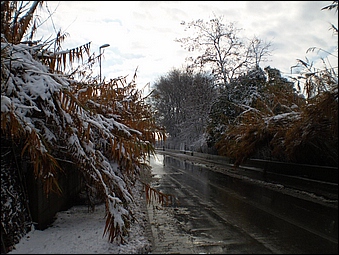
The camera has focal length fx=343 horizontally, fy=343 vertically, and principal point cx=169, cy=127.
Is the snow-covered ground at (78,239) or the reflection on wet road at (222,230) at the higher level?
the snow-covered ground at (78,239)

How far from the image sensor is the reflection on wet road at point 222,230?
6270mm

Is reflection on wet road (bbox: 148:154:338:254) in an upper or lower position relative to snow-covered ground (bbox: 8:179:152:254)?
lower

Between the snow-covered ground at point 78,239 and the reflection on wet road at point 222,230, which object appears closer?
the snow-covered ground at point 78,239

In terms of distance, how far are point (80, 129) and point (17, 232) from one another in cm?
201

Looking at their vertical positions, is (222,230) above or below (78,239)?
below

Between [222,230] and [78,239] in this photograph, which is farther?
[222,230]

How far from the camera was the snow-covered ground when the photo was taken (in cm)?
550

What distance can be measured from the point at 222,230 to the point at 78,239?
3162 millimetres

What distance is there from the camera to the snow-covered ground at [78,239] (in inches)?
217

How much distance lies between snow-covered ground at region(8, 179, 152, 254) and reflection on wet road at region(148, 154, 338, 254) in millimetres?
385

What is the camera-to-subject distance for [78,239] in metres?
6.00

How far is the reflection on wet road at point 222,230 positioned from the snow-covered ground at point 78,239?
0.39 meters

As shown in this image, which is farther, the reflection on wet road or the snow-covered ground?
the reflection on wet road

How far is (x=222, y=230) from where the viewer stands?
7523mm
